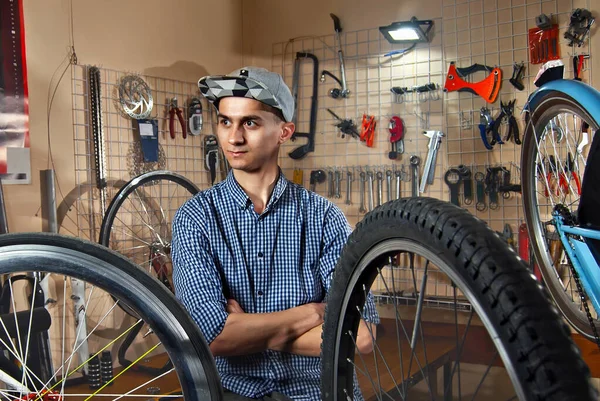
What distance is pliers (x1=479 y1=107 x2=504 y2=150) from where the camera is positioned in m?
3.30

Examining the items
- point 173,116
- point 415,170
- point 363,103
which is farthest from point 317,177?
point 173,116

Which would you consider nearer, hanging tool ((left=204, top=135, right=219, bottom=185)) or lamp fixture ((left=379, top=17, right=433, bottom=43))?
lamp fixture ((left=379, top=17, right=433, bottom=43))

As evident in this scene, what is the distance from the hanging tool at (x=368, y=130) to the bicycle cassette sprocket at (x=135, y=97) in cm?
129

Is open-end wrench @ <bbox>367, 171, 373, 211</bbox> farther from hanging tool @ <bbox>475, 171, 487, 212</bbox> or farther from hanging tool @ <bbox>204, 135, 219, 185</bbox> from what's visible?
hanging tool @ <bbox>204, 135, 219, 185</bbox>

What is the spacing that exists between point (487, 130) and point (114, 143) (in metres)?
2.00

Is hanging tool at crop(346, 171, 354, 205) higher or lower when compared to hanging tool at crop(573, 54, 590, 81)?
lower

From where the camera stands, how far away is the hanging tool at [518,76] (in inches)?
128

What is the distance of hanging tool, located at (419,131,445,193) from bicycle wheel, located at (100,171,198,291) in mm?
1298

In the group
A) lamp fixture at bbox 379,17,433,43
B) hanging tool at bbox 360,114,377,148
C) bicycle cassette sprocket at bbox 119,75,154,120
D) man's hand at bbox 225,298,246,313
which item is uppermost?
lamp fixture at bbox 379,17,433,43

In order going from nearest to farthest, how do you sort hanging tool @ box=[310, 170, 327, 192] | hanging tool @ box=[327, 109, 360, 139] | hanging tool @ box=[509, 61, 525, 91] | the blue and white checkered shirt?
the blue and white checkered shirt, hanging tool @ box=[509, 61, 525, 91], hanging tool @ box=[327, 109, 360, 139], hanging tool @ box=[310, 170, 327, 192]

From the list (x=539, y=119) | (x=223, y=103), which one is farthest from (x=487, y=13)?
(x=223, y=103)

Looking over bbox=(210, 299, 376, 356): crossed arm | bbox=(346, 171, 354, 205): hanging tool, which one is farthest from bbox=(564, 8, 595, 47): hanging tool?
bbox=(210, 299, 376, 356): crossed arm

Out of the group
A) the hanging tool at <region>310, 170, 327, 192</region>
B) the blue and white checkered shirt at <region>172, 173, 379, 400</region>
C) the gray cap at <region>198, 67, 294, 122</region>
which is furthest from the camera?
the hanging tool at <region>310, 170, 327, 192</region>

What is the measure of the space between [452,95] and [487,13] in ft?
1.59
